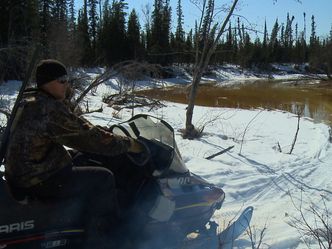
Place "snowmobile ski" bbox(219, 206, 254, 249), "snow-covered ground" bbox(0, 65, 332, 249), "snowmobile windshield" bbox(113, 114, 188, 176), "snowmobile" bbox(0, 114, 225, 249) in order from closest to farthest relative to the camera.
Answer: "snowmobile" bbox(0, 114, 225, 249), "snowmobile windshield" bbox(113, 114, 188, 176), "snowmobile ski" bbox(219, 206, 254, 249), "snow-covered ground" bbox(0, 65, 332, 249)

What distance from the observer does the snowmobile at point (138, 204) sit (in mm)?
3061

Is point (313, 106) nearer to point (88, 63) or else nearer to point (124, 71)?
point (124, 71)

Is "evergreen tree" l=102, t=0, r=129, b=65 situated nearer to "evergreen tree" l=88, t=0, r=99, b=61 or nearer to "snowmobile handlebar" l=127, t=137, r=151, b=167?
"evergreen tree" l=88, t=0, r=99, b=61

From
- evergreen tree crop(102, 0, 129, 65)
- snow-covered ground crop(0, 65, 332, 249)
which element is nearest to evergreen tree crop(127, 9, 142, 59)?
evergreen tree crop(102, 0, 129, 65)

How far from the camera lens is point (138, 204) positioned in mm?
3701

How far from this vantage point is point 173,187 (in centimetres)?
384

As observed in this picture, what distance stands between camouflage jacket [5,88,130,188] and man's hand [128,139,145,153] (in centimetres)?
46

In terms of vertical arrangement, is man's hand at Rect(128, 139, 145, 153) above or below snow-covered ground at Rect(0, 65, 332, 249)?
A: above

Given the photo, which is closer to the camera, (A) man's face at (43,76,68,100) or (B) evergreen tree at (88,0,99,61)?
(A) man's face at (43,76,68,100)

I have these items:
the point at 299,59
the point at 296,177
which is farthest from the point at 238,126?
the point at 299,59

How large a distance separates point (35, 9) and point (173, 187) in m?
29.8

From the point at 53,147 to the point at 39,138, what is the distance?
0.16 metres

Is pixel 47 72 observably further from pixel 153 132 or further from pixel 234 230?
pixel 234 230

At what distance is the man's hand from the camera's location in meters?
3.45
